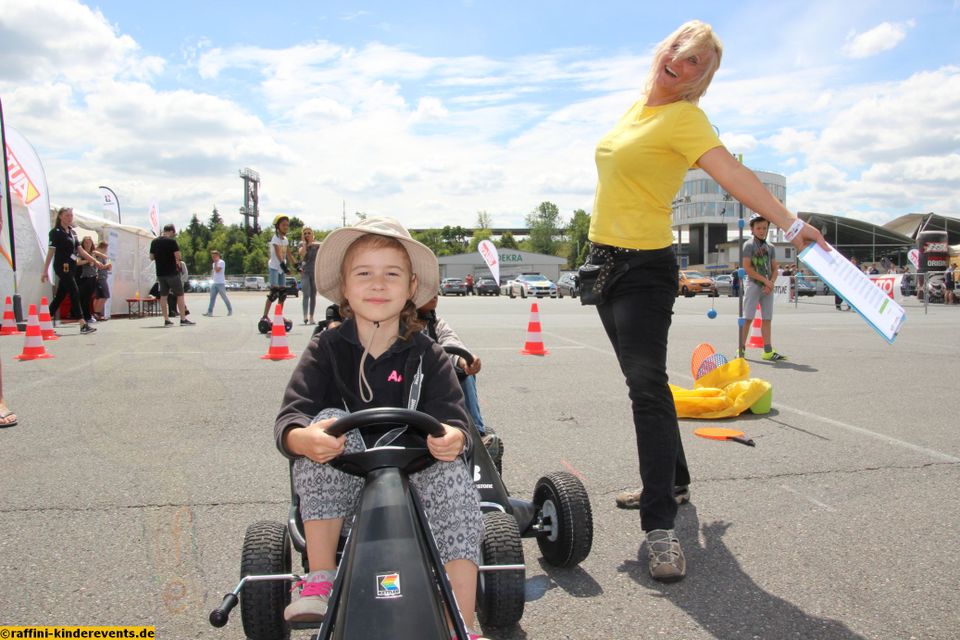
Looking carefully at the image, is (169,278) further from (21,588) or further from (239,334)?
Answer: (21,588)

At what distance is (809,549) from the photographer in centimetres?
309

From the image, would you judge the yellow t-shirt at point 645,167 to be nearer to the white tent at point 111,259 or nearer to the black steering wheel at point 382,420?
the black steering wheel at point 382,420

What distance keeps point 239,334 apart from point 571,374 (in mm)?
6717

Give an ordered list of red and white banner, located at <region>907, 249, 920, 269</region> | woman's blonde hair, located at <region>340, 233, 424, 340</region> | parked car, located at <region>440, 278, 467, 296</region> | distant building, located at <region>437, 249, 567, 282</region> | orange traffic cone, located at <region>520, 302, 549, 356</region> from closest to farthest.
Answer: woman's blonde hair, located at <region>340, 233, 424, 340</region>
orange traffic cone, located at <region>520, 302, 549, 356</region>
red and white banner, located at <region>907, 249, 920, 269</region>
parked car, located at <region>440, 278, 467, 296</region>
distant building, located at <region>437, 249, 567, 282</region>

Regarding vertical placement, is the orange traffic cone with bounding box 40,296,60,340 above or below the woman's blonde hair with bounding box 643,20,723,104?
below

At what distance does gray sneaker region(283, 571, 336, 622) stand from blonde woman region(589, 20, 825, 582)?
1.38m

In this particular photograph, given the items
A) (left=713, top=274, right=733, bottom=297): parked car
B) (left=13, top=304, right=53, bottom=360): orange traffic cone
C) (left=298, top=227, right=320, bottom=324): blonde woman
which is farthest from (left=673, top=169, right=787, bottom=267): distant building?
(left=13, top=304, right=53, bottom=360): orange traffic cone

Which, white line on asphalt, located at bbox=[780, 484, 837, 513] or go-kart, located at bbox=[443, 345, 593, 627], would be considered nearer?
go-kart, located at bbox=[443, 345, 593, 627]

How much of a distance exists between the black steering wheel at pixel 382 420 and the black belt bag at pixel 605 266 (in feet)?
4.41

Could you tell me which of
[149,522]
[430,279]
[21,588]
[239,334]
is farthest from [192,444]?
[239,334]

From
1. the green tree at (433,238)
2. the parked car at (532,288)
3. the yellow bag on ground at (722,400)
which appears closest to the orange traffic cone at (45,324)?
the yellow bag on ground at (722,400)

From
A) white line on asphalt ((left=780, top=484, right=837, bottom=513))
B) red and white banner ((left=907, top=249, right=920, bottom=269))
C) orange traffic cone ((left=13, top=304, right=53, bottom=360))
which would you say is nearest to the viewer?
white line on asphalt ((left=780, top=484, right=837, bottom=513))

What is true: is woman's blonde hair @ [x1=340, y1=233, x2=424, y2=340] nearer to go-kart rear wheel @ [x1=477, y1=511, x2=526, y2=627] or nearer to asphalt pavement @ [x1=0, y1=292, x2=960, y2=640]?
go-kart rear wheel @ [x1=477, y1=511, x2=526, y2=627]

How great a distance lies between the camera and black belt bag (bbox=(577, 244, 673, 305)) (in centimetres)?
301
